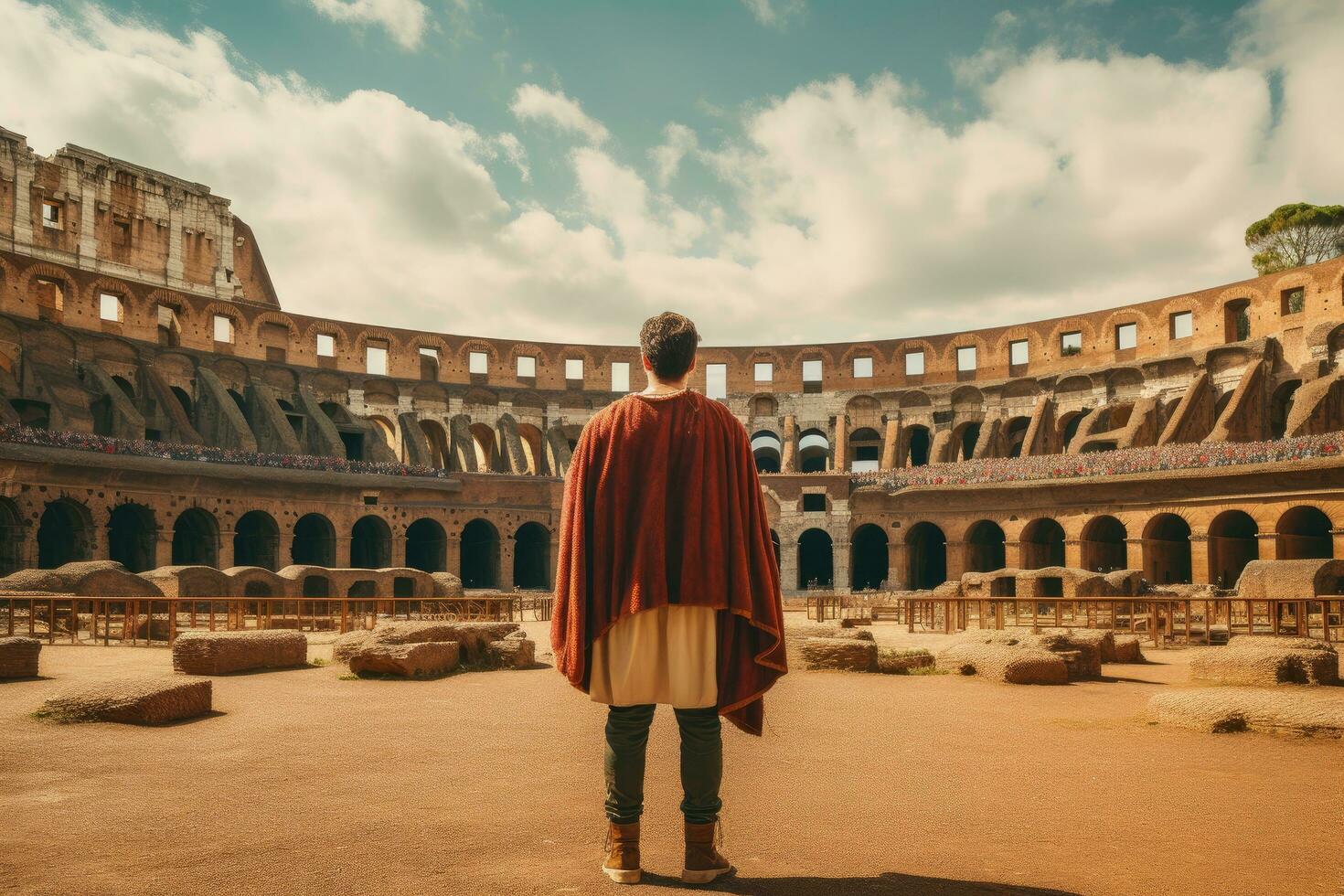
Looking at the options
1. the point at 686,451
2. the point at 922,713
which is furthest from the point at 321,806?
the point at 922,713

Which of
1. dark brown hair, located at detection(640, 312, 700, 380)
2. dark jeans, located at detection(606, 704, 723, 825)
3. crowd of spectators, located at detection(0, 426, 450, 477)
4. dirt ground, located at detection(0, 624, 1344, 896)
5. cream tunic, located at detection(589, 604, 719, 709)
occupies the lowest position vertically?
dirt ground, located at detection(0, 624, 1344, 896)

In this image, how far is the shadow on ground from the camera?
3199 millimetres

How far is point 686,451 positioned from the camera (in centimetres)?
378

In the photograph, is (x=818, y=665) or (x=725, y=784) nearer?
(x=725, y=784)

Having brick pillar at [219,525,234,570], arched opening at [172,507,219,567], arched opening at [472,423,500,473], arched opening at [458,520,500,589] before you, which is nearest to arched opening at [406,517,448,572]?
arched opening at [458,520,500,589]

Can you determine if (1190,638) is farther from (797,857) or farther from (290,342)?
(290,342)

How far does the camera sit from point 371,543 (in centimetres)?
3428

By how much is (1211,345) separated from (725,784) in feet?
119

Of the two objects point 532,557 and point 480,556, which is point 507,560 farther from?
point 532,557

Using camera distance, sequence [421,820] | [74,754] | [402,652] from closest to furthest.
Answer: [421,820] → [74,754] → [402,652]

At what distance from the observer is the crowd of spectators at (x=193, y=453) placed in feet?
82.5

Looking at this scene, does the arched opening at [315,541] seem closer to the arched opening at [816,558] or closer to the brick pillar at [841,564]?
the brick pillar at [841,564]

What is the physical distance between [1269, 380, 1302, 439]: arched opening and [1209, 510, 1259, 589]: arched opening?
620 centimetres

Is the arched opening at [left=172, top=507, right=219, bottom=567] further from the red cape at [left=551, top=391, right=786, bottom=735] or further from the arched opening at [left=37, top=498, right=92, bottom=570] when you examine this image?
the red cape at [left=551, top=391, right=786, bottom=735]
